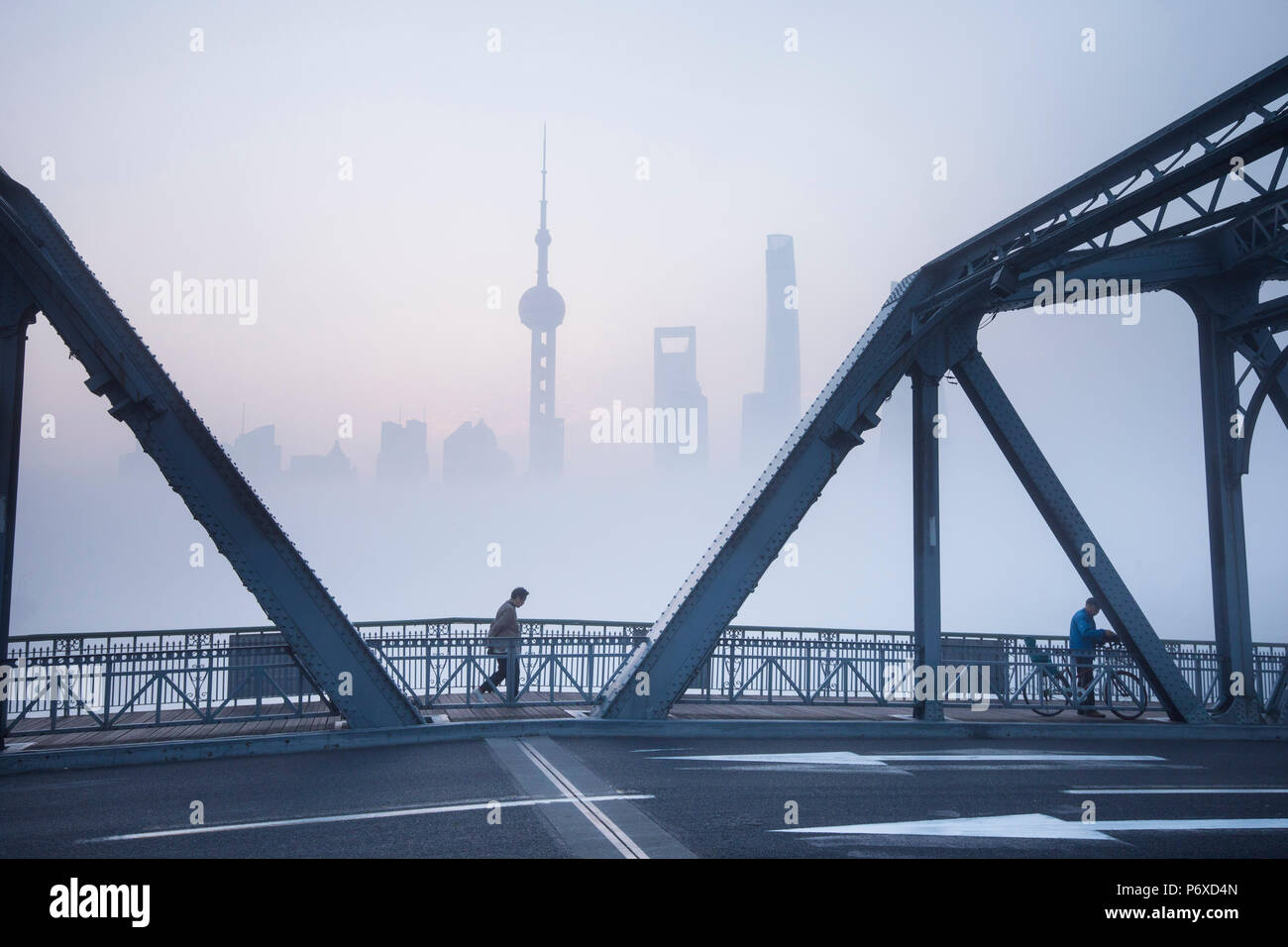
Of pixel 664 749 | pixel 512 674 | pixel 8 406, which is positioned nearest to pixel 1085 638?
pixel 664 749

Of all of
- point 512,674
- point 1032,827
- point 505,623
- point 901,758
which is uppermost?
point 505,623

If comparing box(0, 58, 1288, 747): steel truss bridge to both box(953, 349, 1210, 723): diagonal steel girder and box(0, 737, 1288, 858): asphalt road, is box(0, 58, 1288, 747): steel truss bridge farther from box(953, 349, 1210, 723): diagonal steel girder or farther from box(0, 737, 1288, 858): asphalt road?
box(0, 737, 1288, 858): asphalt road

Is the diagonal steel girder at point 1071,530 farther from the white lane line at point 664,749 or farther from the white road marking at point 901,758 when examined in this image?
the white lane line at point 664,749

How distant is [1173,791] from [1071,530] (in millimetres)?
7189

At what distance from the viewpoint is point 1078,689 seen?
1847 cm

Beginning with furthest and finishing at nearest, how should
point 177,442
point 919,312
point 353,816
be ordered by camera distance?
point 919,312 < point 177,442 < point 353,816

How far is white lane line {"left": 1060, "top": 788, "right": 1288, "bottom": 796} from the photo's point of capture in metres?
10.6

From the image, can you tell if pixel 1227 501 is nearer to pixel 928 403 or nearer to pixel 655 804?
pixel 928 403

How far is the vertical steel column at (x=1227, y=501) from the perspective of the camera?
17891 millimetres

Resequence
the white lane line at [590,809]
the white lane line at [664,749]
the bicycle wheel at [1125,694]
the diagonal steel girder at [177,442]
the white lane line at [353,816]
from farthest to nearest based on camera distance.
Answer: the bicycle wheel at [1125,694], the white lane line at [664,749], the diagonal steel girder at [177,442], the white lane line at [353,816], the white lane line at [590,809]

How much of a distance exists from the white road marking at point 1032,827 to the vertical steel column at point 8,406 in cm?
1113

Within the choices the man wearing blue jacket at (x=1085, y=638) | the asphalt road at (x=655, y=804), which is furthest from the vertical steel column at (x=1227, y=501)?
the asphalt road at (x=655, y=804)
